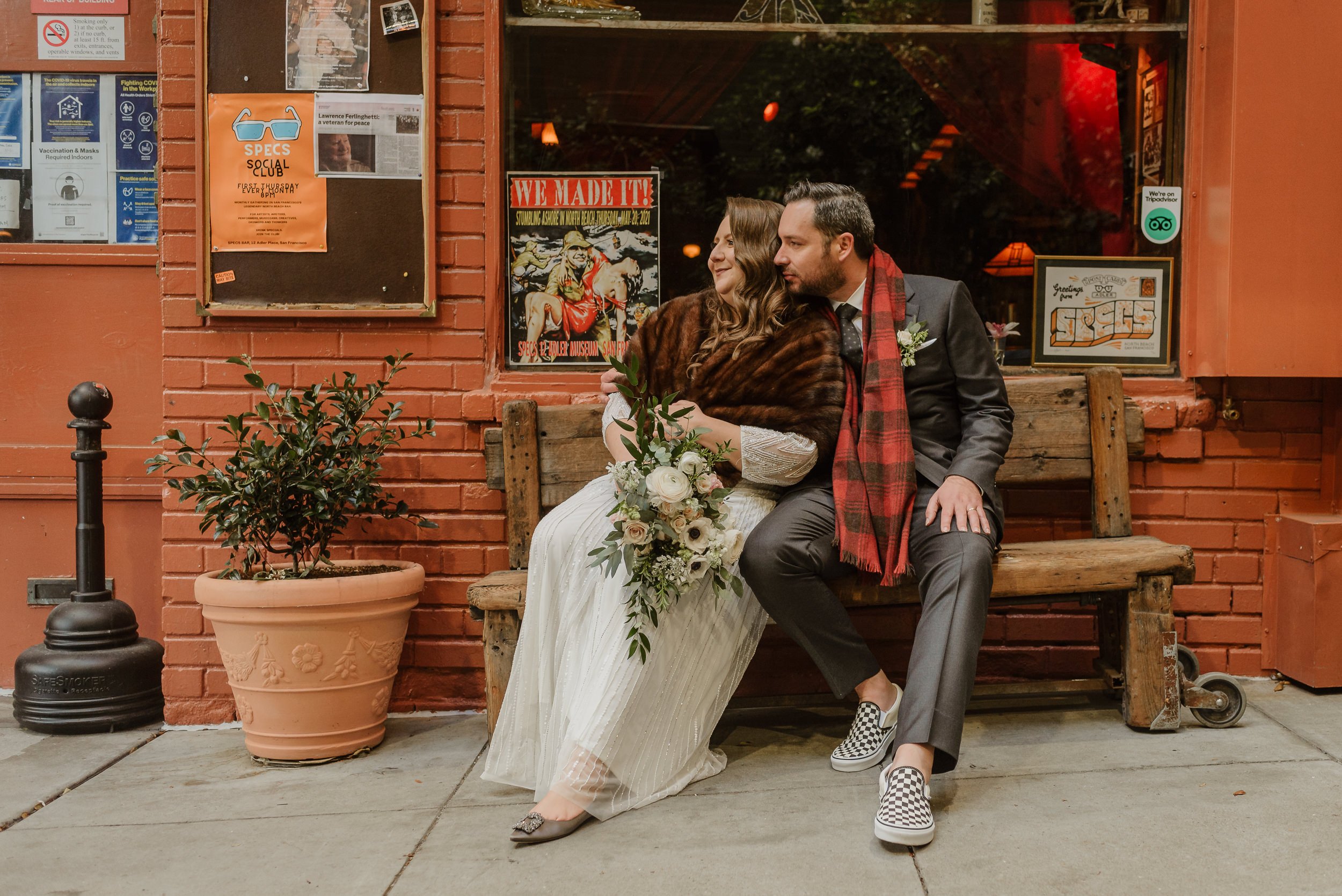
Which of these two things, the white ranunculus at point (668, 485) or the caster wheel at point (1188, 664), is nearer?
the white ranunculus at point (668, 485)

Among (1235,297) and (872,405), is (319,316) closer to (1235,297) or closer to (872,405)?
(872,405)

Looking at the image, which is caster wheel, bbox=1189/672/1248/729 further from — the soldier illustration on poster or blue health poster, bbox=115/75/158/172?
blue health poster, bbox=115/75/158/172

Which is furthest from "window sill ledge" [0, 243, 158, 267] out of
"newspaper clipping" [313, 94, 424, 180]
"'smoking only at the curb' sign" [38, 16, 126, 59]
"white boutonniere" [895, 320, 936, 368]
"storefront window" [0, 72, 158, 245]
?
"white boutonniere" [895, 320, 936, 368]

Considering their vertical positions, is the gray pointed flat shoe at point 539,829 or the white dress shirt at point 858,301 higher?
the white dress shirt at point 858,301

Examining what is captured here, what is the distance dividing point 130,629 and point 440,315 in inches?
66.3

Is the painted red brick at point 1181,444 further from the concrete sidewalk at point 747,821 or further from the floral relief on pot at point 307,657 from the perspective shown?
the floral relief on pot at point 307,657

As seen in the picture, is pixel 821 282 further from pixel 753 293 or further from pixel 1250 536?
pixel 1250 536

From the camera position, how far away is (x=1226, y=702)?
358cm

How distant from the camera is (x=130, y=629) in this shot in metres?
4.07

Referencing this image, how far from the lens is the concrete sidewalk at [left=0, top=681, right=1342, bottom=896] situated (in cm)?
257

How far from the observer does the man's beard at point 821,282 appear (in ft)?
11.5

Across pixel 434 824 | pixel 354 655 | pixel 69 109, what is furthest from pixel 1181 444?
pixel 69 109

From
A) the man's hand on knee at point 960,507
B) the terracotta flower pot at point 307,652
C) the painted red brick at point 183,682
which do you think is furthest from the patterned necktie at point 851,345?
the painted red brick at point 183,682

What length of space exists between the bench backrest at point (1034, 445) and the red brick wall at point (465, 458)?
0.20m
